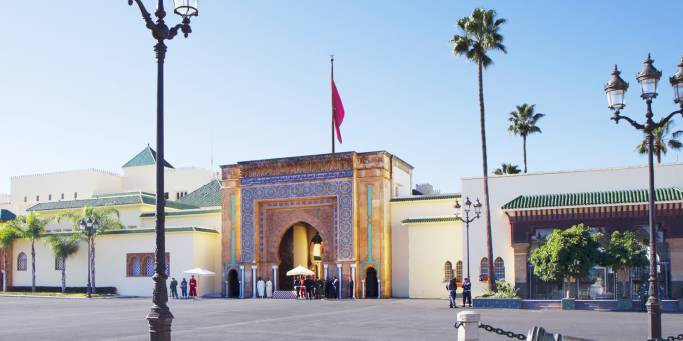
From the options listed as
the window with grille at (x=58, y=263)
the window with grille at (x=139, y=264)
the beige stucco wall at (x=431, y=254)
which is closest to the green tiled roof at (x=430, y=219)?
the beige stucco wall at (x=431, y=254)

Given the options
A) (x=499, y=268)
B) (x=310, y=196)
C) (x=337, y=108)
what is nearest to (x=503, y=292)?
(x=499, y=268)

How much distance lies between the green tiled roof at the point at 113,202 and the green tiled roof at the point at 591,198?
76.6ft

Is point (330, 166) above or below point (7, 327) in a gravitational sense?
above

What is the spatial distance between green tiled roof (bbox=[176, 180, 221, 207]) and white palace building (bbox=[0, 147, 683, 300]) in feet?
1.74

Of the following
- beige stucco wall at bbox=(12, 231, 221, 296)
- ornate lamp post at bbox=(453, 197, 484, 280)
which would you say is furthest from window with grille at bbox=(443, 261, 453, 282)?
beige stucco wall at bbox=(12, 231, 221, 296)

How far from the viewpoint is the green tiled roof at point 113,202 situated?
4394 cm

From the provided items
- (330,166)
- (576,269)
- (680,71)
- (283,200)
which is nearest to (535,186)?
(576,269)

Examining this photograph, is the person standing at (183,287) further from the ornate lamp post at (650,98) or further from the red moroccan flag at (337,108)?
the ornate lamp post at (650,98)

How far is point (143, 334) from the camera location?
1702 cm

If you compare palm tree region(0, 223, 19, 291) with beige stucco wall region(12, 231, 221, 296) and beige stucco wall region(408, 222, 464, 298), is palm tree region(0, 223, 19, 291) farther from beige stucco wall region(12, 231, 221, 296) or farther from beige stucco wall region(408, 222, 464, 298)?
beige stucco wall region(408, 222, 464, 298)

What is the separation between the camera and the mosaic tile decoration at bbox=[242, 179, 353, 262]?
36219 millimetres

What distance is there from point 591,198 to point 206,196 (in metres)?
28.0

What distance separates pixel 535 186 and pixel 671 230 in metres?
5.72

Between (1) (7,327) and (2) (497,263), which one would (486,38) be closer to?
(2) (497,263)
